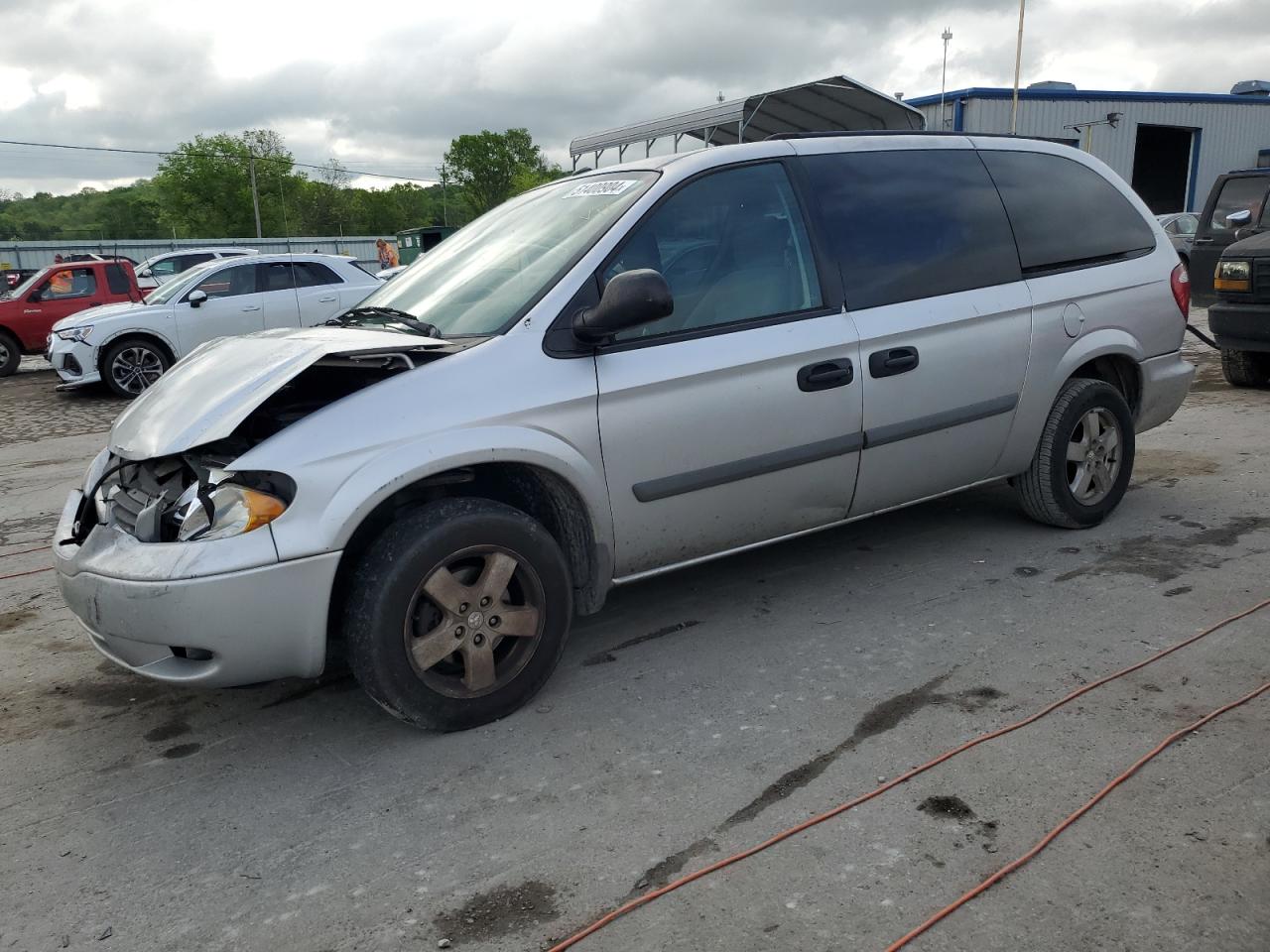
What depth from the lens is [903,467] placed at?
4.08 m

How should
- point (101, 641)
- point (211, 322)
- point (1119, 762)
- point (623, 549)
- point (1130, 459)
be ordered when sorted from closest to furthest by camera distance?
point (1119, 762)
point (101, 641)
point (623, 549)
point (1130, 459)
point (211, 322)

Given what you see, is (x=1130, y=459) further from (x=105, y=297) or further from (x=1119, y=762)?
(x=105, y=297)

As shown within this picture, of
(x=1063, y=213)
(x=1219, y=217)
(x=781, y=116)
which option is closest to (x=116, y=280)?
(x=781, y=116)

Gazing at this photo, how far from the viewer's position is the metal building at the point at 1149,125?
2688cm

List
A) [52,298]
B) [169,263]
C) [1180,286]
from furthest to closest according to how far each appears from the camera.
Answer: [169,263] → [52,298] → [1180,286]

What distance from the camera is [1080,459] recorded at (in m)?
4.76

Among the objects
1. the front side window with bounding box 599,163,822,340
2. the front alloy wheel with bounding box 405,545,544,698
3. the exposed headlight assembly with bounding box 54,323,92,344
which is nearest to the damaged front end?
the front alloy wheel with bounding box 405,545,544,698

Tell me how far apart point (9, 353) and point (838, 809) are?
1613 cm

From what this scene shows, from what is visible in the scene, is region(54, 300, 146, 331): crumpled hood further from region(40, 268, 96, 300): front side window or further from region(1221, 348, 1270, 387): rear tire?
region(1221, 348, 1270, 387): rear tire

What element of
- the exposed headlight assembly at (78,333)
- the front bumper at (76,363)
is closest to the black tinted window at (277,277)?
the exposed headlight assembly at (78,333)

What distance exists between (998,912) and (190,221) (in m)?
101

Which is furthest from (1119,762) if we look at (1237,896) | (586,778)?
(586,778)

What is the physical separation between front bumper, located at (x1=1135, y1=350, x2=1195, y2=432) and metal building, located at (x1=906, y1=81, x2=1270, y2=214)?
22.9 m

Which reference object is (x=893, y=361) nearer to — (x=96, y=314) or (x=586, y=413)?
(x=586, y=413)
